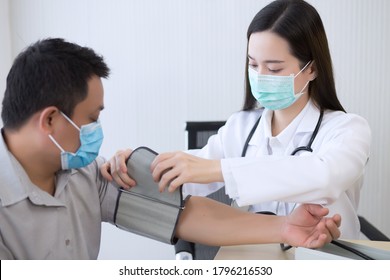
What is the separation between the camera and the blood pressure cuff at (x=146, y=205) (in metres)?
1.25

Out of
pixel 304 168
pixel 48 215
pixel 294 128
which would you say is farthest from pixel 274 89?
pixel 48 215

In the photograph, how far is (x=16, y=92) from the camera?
1123mm

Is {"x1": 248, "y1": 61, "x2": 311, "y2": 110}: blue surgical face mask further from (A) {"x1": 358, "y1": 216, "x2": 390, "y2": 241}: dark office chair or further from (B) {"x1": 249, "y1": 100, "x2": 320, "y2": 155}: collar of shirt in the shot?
(A) {"x1": 358, "y1": 216, "x2": 390, "y2": 241}: dark office chair

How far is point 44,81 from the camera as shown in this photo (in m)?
1.12

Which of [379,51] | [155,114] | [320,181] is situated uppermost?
[379,51]

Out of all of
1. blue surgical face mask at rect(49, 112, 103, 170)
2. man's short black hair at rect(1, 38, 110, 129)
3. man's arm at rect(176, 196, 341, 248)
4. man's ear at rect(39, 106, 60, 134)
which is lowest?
man's arm at rect(176, 196, 341, 248)

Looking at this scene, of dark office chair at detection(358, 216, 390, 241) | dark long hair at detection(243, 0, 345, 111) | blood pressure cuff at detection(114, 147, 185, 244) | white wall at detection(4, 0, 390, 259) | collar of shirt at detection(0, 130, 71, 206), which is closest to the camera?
collar of shirt at detection(0, 130, 71, 206)

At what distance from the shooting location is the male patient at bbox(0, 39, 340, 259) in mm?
1119

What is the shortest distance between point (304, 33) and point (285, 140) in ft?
1.13

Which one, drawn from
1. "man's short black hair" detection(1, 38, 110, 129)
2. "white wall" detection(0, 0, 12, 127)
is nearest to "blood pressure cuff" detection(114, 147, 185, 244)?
"man's short black hair" detection(1, 38, 110, 129)

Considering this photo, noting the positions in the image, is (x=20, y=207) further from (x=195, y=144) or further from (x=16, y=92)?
(x=195, y=144)

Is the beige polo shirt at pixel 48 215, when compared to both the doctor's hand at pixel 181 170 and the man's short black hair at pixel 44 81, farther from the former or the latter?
the doctor's hand at pixel 181 170
